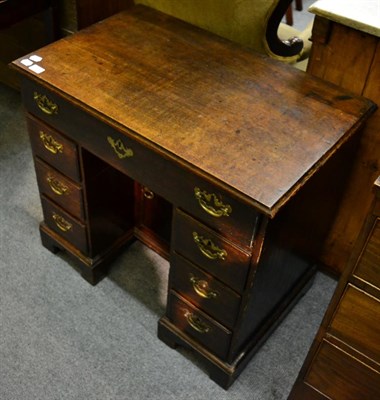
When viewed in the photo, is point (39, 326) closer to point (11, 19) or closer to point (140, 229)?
point (140, 229)

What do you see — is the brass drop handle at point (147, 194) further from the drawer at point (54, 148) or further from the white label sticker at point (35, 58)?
the white label sticker at point (35, 58)

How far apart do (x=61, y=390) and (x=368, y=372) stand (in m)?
0.82

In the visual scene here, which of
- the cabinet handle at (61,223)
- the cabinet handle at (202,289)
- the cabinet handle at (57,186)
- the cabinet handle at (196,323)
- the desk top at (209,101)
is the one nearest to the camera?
the desk top at (209,101)

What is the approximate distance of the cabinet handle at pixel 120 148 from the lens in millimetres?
1202

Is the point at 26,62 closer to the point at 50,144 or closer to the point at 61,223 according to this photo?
the point at 50,144

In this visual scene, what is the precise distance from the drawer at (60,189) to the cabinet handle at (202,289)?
415mm

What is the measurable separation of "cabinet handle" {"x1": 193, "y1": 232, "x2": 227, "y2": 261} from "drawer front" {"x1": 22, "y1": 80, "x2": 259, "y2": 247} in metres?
0.05

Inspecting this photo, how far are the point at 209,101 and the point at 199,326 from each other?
59cm

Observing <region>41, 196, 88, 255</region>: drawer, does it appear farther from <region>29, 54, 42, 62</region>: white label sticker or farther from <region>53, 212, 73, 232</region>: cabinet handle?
<region>29, 54, 42, 62</region>: white label sticker

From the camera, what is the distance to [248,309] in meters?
1.29

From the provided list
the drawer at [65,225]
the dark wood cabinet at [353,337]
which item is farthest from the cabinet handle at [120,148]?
the dark wood cabinet at [353,337]

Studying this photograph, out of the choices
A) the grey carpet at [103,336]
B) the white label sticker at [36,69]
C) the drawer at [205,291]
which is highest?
the white label sticker at [36,69]

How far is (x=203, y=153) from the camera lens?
1.08 meters

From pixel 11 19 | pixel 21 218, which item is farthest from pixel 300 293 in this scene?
pixel 11 19
